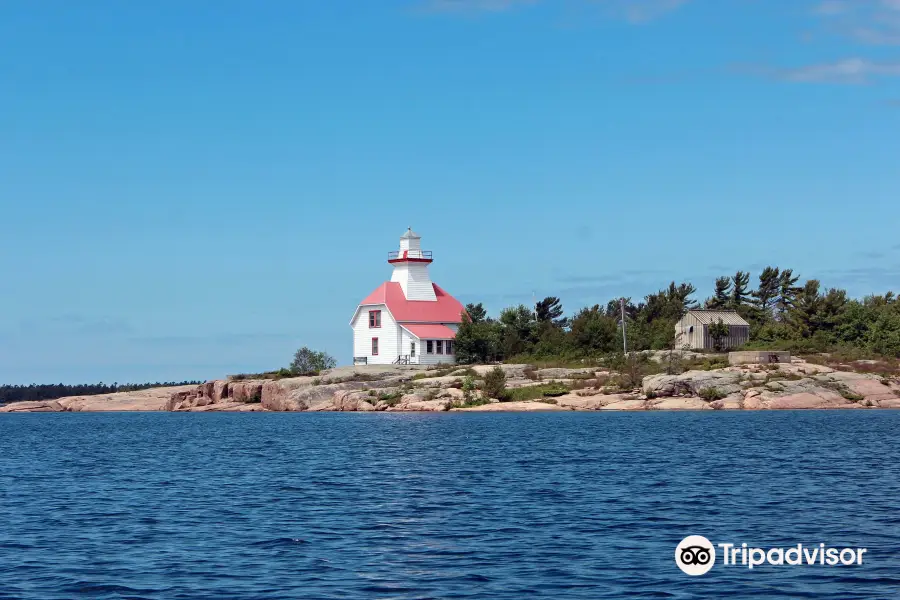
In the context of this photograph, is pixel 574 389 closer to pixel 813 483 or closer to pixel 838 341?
pixel 838 341

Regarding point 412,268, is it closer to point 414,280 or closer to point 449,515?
point 414,280

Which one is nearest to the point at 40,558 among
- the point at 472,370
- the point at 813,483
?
the point at 813,483

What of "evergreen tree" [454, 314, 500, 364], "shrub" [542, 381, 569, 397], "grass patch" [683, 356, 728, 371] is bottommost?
"shrub" [542, 381, 569, 397]

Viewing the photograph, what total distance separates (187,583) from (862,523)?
48.0ft

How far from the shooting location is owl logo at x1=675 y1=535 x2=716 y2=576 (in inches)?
766

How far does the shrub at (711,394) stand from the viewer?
73375 mm

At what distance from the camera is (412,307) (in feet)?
319

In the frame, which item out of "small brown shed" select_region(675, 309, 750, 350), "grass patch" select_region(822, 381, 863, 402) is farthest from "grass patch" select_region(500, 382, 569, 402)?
"small brown shed" select_region(675, 309, 750, 350)

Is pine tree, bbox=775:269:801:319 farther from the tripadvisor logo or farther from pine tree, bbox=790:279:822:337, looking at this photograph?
the tripadvisor logo

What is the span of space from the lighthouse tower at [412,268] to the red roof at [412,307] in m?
0.57

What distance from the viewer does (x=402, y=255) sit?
98750 millimetres

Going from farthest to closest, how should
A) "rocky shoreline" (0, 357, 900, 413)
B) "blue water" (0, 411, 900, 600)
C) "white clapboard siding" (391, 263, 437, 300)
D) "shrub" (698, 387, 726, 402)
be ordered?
"white clapboard siding" (391, 263, 437, 300) → "shrub" (698, 387, 726, 402) → "rocky shoreline" (0, 357, 900, 413) → "blue water" (0, 411, 900, 600)

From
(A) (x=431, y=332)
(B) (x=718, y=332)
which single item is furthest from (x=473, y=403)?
(B) (x=718, y=332)

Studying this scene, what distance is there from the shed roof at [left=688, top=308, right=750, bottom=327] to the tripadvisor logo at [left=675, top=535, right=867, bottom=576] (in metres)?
76.1
